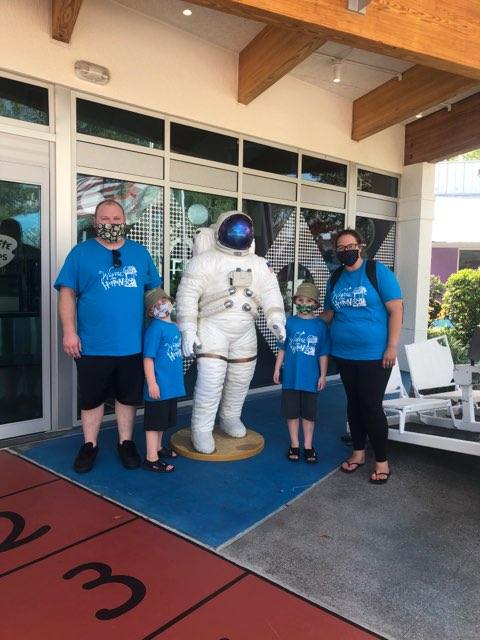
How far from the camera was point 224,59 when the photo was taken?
196 inches

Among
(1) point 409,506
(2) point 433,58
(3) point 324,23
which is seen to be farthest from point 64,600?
(2) point 433,58

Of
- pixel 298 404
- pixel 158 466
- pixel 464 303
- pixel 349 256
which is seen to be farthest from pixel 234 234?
pixel 464 303

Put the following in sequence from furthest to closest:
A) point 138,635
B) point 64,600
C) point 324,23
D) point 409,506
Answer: point 324,23
point 409,506
point 64,600
point 138,635

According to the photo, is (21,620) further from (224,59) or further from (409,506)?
(224,59)

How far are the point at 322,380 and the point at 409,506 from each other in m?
0.97

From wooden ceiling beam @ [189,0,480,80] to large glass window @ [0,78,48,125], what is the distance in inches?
60.7

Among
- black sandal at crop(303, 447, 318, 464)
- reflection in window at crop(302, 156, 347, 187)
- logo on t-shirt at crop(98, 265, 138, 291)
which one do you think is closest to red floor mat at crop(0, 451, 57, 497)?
logo on t-shirt at crop(98, 265, 138, 291)

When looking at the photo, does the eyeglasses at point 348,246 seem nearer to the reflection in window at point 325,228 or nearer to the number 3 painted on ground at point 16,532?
the number 3 painted on ground at point 16,532

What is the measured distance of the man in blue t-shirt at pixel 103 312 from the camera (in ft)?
11.0

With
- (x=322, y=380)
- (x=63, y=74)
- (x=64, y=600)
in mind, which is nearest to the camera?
(x=64, y=600)

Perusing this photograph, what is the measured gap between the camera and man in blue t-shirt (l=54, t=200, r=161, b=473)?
334cm

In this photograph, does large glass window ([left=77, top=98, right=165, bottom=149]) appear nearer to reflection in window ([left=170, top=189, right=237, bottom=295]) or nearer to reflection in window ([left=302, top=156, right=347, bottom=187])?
reflection in window ([left=170, top=189, right=237, bottom=295])

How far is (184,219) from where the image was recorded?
5.02 meters

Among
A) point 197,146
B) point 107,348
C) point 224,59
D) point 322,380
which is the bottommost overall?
point 322,380
